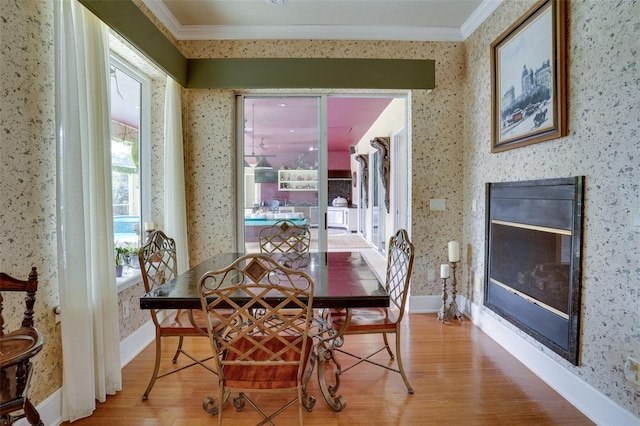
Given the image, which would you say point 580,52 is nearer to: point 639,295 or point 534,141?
point 534,141

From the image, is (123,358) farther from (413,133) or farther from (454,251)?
(413,133)

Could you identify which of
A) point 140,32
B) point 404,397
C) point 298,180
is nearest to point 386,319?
point 404,397

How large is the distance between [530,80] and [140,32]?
9.50 feet

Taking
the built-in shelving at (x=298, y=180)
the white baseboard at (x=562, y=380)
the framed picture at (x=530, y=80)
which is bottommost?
the white baseboard at (x=562, y=380)

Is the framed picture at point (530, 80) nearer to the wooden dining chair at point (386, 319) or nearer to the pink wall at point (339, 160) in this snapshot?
the wooden dining chair at point (386, 319)

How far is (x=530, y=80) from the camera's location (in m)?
2.35

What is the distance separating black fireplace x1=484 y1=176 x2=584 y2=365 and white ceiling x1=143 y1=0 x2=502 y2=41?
5.43 ft

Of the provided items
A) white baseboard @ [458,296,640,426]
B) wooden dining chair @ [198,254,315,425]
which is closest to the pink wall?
white baseboard @ [458,296,640,426]

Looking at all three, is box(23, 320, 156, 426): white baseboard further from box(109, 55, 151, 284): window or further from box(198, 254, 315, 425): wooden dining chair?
box(198, 254, 315, 425): wooden dining chair

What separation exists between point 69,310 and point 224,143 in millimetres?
2084

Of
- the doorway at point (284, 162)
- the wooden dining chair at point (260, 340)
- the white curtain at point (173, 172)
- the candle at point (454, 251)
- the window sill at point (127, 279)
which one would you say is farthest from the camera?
the doorway at point (284, 162)

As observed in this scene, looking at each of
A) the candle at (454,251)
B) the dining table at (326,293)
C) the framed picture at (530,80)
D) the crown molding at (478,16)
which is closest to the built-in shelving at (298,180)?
the dining table at (326,293)

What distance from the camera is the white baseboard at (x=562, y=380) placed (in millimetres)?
1732

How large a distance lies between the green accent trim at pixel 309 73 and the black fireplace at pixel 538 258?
1.36m
